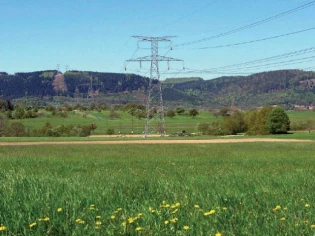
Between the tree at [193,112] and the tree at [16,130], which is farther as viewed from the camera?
the tree at [193,112]

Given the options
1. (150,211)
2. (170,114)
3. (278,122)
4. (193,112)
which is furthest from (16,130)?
(150,211)

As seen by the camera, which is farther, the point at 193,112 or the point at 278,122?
the point at 193,112

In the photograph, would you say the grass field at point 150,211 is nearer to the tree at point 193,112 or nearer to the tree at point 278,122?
the tree at point 278,122

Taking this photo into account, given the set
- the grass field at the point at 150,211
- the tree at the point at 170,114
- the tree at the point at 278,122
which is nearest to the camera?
the grass field at the point at 150,211

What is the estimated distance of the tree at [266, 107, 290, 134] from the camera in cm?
9350

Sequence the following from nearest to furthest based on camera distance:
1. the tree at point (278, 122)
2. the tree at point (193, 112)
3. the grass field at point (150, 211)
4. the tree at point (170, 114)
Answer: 1. the grass field at point (150, 211)
2. the tree at point (278, 122)
3. the tree at point (170, 114)
4. the tree at point (193, 112)

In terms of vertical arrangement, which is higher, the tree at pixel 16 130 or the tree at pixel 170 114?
the tree at pixel 170 114

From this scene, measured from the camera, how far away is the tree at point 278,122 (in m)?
93.5

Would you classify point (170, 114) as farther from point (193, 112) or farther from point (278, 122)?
point (278, 122)

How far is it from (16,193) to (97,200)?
61.8 inches

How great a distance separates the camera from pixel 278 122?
93562 mm

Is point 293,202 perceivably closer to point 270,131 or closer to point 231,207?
point 231,207

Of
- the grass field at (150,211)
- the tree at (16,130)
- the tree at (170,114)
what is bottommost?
the tree at (16,130)

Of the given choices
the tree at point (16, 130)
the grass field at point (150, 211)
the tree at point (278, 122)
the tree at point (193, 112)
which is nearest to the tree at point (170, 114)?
the tree at point (193, 112)
